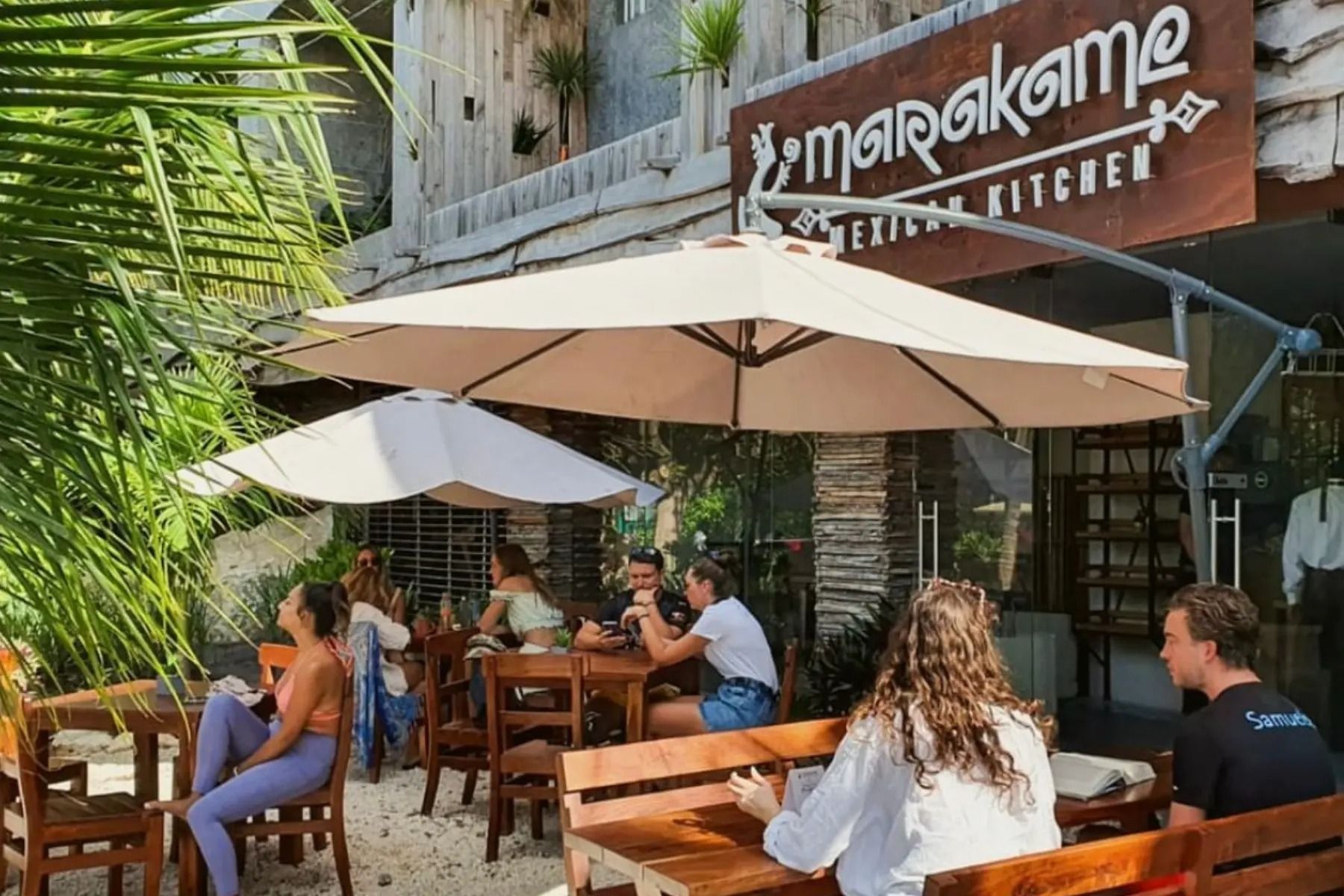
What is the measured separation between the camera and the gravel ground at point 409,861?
480cm

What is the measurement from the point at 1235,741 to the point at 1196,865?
1.33 ft

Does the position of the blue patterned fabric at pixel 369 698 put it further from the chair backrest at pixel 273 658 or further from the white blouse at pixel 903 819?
the white blouse at pixel 903 819

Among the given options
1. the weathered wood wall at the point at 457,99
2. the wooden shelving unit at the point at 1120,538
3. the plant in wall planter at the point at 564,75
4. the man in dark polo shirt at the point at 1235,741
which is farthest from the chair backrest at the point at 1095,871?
the plant in wall planter at the point at 564,75

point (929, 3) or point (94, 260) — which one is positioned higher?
point (929, 3)

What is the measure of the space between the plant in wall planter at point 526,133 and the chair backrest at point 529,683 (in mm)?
6422

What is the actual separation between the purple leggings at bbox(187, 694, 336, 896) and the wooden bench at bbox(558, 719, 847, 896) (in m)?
1.56

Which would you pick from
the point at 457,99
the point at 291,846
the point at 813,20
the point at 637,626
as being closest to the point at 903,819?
the point at 291,846

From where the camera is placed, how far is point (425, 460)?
6.43 metres

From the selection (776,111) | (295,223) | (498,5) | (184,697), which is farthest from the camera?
(498,5)

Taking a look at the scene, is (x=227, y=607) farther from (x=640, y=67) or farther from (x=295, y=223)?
(x=295, y=223)

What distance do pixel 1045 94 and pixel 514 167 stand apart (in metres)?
6.16

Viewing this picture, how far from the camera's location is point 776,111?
6312 mm

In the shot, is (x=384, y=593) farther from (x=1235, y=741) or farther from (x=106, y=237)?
(x=106, y=237)

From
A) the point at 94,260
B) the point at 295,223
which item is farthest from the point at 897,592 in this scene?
the point at 94,260
